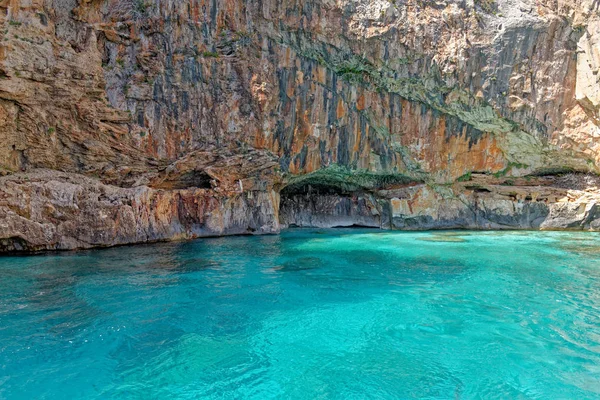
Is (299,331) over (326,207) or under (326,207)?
under

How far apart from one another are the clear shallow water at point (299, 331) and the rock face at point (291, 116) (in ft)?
20.2

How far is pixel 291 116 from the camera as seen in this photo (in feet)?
66.3

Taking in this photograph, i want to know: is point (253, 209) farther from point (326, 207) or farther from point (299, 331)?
point (299, 331)

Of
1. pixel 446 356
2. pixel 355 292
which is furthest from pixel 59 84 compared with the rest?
pixel 446 356

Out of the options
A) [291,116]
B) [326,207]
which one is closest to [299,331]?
[291,116]

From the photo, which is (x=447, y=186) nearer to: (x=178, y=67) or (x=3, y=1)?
(x=178, y=67)

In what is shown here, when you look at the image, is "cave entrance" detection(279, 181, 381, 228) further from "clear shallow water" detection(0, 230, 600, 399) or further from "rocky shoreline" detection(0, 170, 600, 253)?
"clear shallow water" detection(0, 230, 600, 399)

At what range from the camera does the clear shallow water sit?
437 cm

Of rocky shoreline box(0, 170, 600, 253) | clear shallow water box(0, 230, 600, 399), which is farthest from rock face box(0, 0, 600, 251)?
clear shallow water box(0, 230, 600, 399)

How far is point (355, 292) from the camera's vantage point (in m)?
8.34

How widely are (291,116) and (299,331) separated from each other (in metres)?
15.7

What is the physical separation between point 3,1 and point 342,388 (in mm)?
16510

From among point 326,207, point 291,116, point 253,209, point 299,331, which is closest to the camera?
point 299,331

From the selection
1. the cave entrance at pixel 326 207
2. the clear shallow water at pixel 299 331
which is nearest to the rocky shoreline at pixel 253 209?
the cave entrance at pixel 326 207
